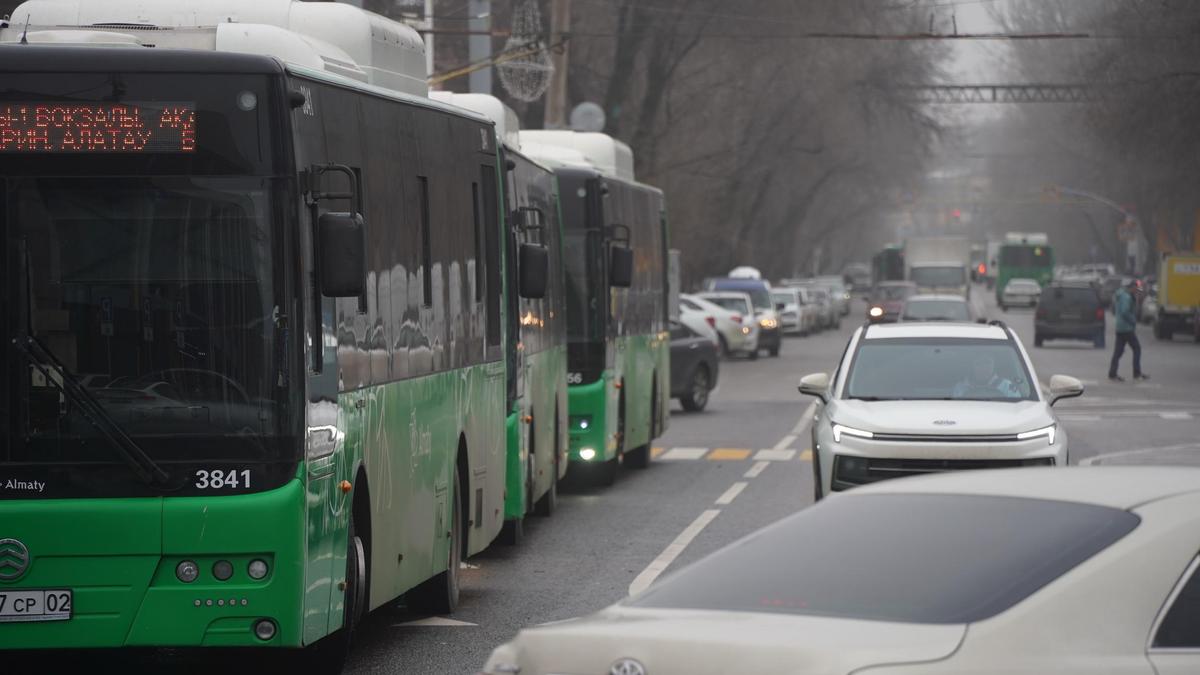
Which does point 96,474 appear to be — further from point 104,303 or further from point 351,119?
point 351,119

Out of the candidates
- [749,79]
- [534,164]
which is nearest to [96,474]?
[534,164]

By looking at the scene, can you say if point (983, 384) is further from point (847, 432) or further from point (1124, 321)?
point (1124, 321)

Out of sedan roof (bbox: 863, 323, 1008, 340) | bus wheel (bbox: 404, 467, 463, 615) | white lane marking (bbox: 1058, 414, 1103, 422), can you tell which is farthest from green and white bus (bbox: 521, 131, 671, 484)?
white lane marking (bbox: 1058, 414, 1103, 422)

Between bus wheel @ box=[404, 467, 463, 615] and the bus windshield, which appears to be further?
bus wheel @ box=[404, 467, 463, 615]

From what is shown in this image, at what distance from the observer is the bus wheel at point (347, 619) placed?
8.82 m

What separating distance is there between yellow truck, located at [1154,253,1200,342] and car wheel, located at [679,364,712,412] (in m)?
34.3

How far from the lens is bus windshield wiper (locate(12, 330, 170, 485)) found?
25.8 feet

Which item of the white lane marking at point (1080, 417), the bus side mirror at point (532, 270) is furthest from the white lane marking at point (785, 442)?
the bus side mirror at point (532, 270)

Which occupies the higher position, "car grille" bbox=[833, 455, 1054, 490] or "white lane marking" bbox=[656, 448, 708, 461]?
"car grille" bbox=[833, 455, 1054, 490]

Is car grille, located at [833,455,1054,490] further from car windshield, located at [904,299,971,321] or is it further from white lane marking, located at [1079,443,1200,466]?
car windshield, located at [904,299,971,321]

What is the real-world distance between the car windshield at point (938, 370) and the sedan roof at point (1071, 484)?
941 centimetres

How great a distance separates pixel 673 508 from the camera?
1725cm

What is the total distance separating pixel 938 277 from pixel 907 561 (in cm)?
7632

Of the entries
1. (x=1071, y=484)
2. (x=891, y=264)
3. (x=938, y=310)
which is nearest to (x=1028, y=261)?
(x=891, y=264)
